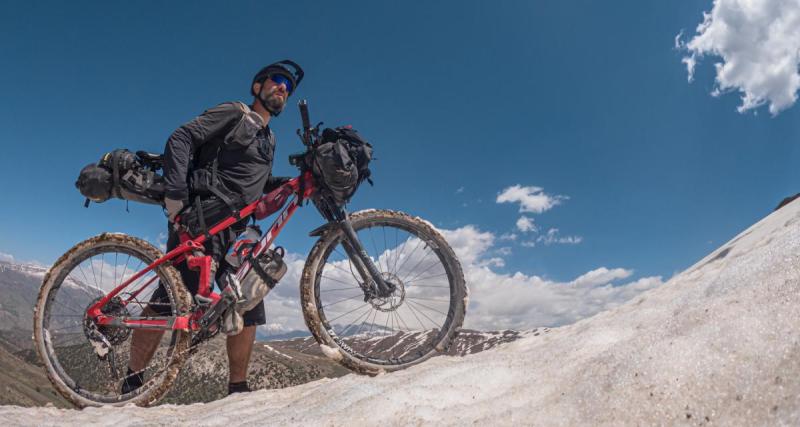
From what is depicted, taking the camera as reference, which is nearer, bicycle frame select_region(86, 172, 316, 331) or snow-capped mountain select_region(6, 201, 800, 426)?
snow-capped mountain select_region(6, 201, 800, 426)

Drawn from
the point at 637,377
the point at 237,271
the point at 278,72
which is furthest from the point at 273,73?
the point at 637,377

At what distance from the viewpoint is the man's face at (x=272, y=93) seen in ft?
19.6

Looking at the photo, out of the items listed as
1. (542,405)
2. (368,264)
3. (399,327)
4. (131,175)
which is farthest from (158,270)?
(542,405)

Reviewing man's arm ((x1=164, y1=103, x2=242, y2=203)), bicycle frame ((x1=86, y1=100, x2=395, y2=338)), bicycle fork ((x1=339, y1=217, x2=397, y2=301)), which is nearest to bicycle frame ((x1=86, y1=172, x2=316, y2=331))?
bicycle frame ((x1=86, y1=100, x2=395, y2=338))

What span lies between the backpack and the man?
96 centimetres

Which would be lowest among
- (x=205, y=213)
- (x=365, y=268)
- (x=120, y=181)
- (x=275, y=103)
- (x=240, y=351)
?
(x=240, y=351)

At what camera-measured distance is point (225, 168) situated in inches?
220

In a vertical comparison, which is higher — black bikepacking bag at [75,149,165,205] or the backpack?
the backpack

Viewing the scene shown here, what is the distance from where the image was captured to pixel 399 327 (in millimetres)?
5629

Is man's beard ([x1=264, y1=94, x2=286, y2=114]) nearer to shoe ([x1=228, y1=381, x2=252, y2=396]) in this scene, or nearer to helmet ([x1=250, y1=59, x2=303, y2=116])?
helmet ([x1=250, y1=59, x2=303, y2=116])

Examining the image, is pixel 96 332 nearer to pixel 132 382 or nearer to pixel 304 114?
pixel 132 382

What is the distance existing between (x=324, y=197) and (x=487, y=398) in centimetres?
339

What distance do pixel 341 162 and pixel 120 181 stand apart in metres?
2.61

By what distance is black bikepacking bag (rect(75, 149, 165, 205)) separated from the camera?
497 centimetres
